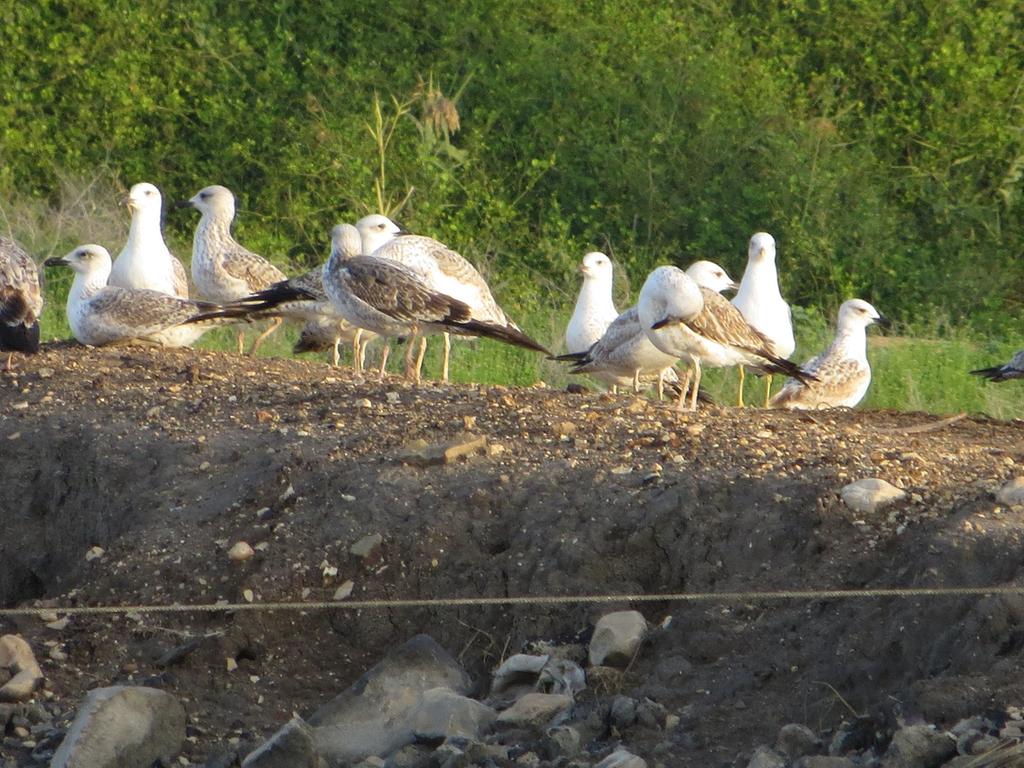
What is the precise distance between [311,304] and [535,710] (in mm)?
5129

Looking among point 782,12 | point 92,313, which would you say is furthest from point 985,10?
point 92,313

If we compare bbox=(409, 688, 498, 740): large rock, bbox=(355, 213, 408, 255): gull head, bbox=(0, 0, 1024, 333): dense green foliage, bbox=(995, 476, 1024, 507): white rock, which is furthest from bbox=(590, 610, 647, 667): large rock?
bbox=(0, 0, 1024, 333): dense green foliage

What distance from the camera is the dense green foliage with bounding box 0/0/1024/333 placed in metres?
16.4

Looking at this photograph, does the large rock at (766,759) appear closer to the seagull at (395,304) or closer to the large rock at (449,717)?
the large rock at (449,717)

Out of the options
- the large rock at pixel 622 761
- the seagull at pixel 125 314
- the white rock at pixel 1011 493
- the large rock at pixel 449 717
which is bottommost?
the large rock at pixel 449 717

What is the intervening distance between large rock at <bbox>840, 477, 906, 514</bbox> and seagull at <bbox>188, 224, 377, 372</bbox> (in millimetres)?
4371

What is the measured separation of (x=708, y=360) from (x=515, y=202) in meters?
8.33

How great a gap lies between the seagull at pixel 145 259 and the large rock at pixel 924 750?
722cm

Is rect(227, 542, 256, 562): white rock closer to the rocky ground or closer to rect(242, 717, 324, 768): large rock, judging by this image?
the rocky ground

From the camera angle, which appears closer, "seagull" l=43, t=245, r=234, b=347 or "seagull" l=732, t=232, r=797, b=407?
"seagull" l=43, t=245, r=234, b=347

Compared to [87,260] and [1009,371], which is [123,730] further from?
[1009,371]

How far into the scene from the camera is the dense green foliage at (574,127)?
16391 millimetres

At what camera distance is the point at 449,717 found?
18.3 ft

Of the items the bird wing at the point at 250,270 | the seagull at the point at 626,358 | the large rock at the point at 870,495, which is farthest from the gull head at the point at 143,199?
the large rock at the point at 870,495
